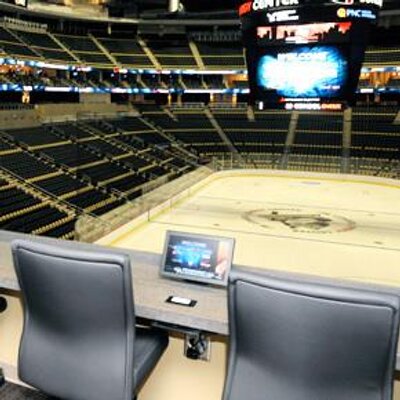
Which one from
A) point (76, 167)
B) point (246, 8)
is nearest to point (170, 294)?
point (246, 8)

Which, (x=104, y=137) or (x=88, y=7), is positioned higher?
(x=88, y=7)

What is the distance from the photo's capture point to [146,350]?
1.87 metres

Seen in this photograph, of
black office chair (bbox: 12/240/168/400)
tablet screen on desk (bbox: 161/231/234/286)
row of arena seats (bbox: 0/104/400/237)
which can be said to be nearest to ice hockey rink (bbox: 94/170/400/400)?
row of arena seats (bbox: 0/104/400/237)

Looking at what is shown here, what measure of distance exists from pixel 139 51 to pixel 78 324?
31697 mm

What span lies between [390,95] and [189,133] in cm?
1400

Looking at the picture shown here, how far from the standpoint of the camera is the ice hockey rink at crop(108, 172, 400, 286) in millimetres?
9320

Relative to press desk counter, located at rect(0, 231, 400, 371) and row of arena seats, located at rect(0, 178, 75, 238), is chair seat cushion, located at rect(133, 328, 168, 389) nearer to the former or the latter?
press desk counter, located at rect(0, 231, 400, 371)

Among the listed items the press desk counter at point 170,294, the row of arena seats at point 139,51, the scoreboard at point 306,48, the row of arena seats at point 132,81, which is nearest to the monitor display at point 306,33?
the scoreboard at point 306,48

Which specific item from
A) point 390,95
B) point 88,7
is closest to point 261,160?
point 390,95

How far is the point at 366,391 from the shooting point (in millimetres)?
1293

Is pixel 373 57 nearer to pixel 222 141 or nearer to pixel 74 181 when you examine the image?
pixel 222 141

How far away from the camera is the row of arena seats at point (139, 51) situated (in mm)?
26658

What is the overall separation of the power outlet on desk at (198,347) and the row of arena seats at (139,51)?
84.6ft

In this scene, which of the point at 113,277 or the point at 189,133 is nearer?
the point at 113,277
